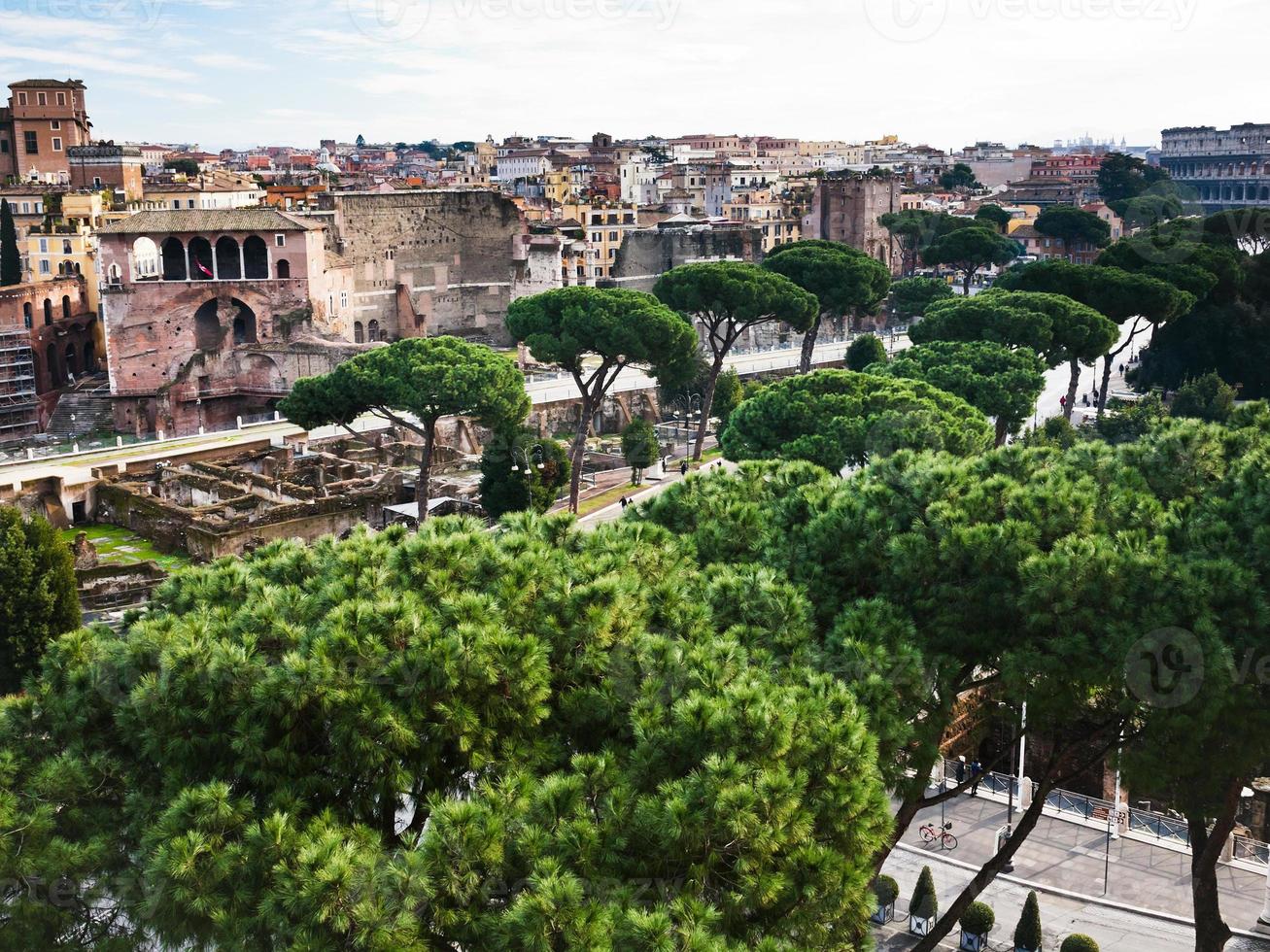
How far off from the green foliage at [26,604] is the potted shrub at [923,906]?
12775 millimetres

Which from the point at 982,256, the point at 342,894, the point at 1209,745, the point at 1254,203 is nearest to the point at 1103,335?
the point at 982,256

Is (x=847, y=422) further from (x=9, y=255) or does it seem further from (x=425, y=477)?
(x=9, y=255)

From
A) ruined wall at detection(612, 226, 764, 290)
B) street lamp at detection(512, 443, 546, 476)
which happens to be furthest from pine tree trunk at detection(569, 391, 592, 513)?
ruined wall at detection(612, 226, 764, 290)

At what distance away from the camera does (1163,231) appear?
162ft

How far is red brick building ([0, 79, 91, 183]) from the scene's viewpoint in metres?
68.4

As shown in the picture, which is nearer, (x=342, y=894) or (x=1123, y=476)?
(x=342, y=894)

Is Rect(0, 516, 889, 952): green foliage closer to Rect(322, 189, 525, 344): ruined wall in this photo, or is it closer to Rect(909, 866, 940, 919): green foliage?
Rect(909, 866, 940, 919): green foliage

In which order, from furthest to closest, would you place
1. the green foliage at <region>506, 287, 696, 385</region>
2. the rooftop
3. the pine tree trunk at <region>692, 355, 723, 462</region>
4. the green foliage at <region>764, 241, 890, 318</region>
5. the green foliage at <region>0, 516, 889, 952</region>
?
the rooftop → the green foliage at <region>764, 241, 890, 318</region> → the pine tree trunk at <region>692, 355, 723, 462</region> → the green foliage at <region>506, 287, 696, 385</region> → the green foliage at <region>0, 516, 889, 952</region>

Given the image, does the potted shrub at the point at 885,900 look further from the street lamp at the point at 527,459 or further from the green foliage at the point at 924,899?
the street lamp at the point at 527,459

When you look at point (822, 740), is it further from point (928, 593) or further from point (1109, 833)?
point (1109, 833)

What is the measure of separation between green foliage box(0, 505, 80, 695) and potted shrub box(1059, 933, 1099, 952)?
570 inches

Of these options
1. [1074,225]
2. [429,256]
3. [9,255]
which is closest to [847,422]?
[429,256]

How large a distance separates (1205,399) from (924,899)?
26912mm

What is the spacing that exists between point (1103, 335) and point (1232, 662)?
29.0 meters
